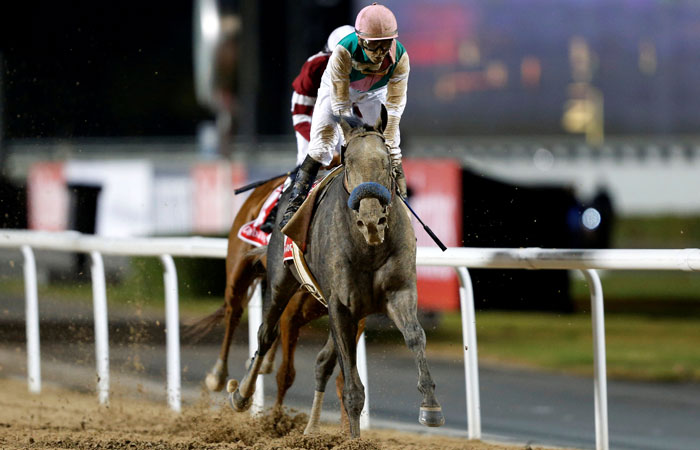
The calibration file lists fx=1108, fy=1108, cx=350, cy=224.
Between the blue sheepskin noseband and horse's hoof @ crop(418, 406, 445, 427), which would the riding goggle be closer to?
the blue sheepskin noseband

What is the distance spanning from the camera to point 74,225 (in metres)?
9.40

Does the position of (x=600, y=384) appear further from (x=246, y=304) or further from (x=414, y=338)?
(x=246, y=304)

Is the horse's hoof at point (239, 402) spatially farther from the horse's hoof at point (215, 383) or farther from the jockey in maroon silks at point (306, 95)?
the jockey in maroon silks at point (306, 95)

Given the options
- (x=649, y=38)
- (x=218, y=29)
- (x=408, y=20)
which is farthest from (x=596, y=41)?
(x=218, y=29)

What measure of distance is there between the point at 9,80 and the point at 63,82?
2.21 feet

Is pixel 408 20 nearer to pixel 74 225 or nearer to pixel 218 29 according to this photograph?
pixel 218 29

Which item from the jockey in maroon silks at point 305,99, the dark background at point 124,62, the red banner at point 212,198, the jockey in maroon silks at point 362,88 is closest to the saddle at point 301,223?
the jockey in maroon silks at point 362,88

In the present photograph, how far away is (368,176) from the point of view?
4535 millimetres

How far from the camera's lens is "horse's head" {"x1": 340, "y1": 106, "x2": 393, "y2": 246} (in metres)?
4.41

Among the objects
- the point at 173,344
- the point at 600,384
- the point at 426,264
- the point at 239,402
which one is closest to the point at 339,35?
the point at 426,264

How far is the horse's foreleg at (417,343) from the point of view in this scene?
4406mm

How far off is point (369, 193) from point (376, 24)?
2.66 ft

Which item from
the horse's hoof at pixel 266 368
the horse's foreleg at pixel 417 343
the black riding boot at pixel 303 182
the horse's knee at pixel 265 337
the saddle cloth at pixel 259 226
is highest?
the black riding boot at pixel 303 182

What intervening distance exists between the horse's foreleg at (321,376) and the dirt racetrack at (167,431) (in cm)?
9
